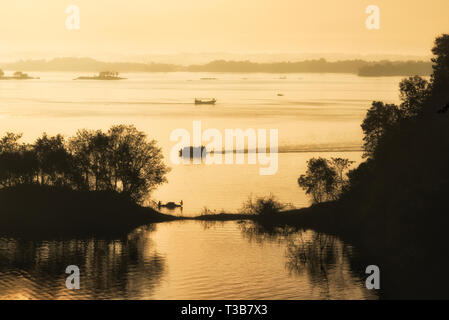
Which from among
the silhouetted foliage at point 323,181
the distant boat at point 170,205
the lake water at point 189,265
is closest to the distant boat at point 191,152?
the distant boat at point 170,205

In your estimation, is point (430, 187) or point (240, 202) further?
point (240, 202)

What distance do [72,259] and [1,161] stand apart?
29.9 m

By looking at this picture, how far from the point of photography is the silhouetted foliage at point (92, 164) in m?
105

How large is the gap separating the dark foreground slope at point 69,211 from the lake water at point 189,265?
5.43 meters

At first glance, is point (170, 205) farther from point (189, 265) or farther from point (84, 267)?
point (84, 267)

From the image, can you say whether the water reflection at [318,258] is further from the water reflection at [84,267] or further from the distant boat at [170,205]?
the distant boat at [170,205]

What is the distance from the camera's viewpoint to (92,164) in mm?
105562

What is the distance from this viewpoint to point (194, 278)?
74500mm

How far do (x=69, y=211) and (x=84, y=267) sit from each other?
2519 cm

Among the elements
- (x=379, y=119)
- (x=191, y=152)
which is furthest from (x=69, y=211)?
(x=191, y=152)

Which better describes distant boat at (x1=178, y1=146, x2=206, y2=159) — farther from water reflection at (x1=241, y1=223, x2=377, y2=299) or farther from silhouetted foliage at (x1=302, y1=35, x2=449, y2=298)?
water reflection at (x1=241, y1=223, x2=377, y2=299)
